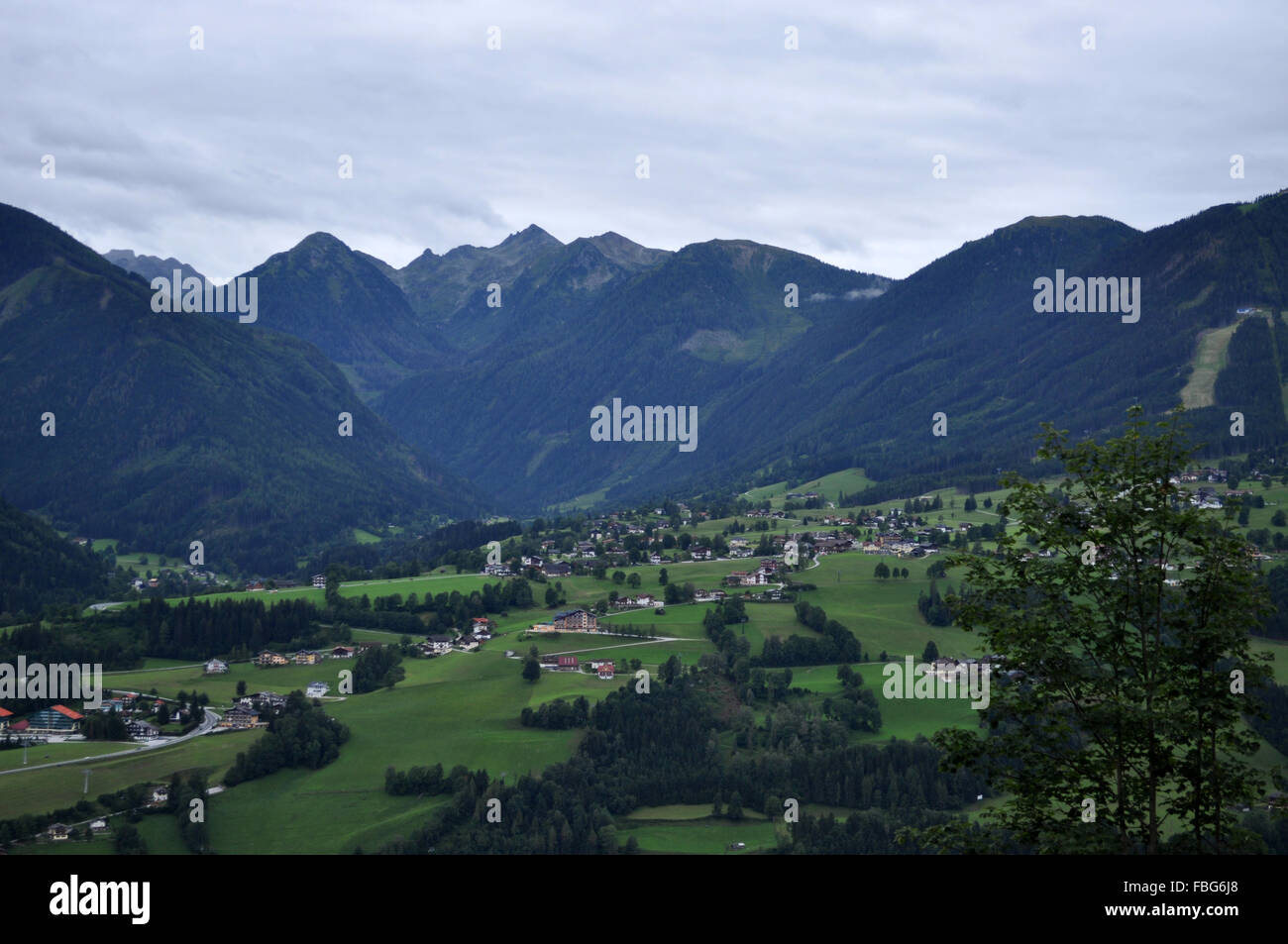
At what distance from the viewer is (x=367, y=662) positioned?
82.5 meters

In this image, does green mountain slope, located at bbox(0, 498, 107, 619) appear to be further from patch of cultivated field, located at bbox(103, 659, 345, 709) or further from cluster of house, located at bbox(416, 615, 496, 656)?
cluster of house, located at bbox(416, 615, 496, 656)

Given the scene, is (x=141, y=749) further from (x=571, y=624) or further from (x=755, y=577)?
(x=755, y=577)

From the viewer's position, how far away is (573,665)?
83.1 metres

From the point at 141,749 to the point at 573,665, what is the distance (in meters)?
33.1

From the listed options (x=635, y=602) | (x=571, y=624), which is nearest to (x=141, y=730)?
(x=571, y=624)

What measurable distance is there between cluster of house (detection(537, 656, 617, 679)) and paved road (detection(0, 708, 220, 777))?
84.4 feet

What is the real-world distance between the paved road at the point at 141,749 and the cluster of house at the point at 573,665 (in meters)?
25.7

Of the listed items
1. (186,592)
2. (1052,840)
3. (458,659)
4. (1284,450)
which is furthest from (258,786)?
(1284,450)

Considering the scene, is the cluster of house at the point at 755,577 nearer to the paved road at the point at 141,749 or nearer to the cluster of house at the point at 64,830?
the paved road at the point at 141,749

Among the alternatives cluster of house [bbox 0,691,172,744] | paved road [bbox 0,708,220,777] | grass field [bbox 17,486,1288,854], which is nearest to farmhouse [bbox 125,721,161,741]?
cluster of house [bbox 0,691,172,744]

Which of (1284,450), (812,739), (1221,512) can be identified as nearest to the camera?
(1221,512)

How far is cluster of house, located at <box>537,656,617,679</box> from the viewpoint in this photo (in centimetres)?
8056
